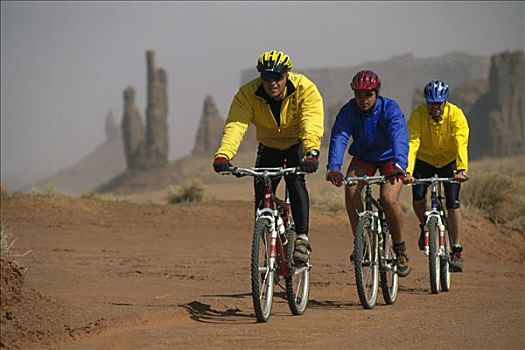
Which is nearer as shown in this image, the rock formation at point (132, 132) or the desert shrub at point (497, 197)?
the desert shrub at point (497, 197)

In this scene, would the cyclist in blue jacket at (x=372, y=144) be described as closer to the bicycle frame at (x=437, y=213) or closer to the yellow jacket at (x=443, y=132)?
the bicycle frame at (x=437, y=213)

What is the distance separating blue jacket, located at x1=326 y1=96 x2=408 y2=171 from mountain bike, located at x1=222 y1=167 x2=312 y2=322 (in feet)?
3.08

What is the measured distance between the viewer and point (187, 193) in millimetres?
29125

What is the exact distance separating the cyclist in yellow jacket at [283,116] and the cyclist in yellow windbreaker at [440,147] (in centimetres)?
235

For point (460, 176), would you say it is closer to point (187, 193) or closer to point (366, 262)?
point (366, 262)

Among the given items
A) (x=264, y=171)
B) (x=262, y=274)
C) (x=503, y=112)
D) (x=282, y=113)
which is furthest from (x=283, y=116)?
(x=503, y=112)

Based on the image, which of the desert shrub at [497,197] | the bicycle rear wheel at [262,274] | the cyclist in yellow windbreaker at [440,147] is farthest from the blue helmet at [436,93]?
the desert shrub at [497,197]

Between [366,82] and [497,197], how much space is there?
13.2 m

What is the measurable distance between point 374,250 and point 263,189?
132 cm

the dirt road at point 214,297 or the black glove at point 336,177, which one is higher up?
the black glove at point 336,177

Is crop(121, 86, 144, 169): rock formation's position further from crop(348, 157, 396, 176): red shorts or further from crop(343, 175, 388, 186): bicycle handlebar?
crop(343, 175, 388, 186): bicycle handlebar

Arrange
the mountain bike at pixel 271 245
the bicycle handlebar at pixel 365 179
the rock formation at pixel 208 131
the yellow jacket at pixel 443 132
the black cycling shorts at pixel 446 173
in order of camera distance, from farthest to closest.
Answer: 1. the rock formation at pixel 208 131
2. the black cycling shorts at pixel 446 173
3. the yellow jacket at pixel 443 132
4. the bicycle handlebar at pixel 365 179
5. the mountain bike at pixel 271 245

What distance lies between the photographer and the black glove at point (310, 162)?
8883mm

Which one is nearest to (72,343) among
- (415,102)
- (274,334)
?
(274,334)
